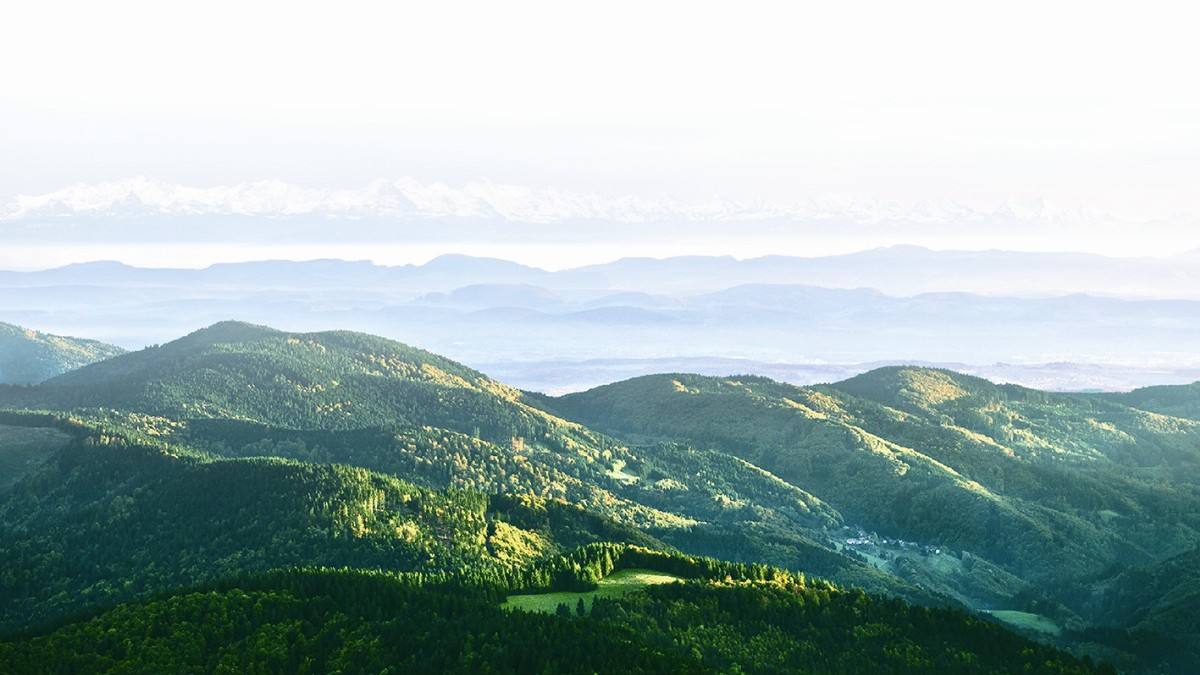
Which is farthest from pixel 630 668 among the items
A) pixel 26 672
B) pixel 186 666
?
pixel 26 672

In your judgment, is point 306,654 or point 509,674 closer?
point 509,674

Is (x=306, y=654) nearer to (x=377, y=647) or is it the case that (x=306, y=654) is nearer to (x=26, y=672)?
(x=377, y=647)

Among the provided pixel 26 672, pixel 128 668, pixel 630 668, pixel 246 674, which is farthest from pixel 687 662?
pixel 26 672

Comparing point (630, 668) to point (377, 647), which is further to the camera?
point (377, 647)

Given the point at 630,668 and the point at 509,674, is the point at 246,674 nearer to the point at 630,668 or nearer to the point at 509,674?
the point at 509,674

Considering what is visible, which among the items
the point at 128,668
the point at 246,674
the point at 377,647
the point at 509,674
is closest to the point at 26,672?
the point at 128,668

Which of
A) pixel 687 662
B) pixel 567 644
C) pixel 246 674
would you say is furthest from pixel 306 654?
pixel 687 662

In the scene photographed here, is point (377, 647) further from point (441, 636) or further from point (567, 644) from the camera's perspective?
point (567, 644)
